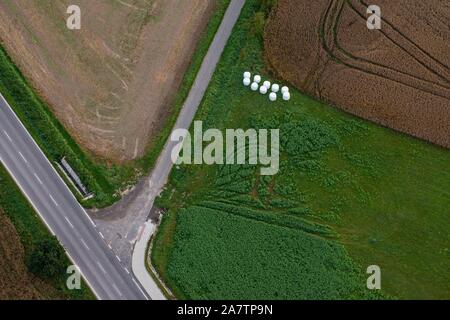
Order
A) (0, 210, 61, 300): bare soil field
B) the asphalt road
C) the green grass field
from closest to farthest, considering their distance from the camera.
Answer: (0, 210, 61, 300): bare soil field < the green grass field < the asphalt road

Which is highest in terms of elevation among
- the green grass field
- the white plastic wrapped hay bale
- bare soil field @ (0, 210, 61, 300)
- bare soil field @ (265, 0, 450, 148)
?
bare soil field @ (265, 0, 450, 148)

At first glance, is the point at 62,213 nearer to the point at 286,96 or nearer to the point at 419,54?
the point at 286,96

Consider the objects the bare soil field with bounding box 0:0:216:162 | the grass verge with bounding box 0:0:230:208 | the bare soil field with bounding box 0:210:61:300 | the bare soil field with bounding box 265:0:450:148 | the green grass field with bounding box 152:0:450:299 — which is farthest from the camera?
the bare soil field with bounding box 0:0:216:162

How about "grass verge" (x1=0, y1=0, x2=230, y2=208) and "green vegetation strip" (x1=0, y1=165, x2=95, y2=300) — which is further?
"grass verge" (x1=0, y1=0, x2=230, y2=208)

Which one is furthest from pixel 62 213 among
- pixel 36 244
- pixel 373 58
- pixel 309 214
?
pixel 373 58

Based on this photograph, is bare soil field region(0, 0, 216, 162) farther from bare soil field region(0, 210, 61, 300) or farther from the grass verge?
bare soil field region(0, 210, 61, 300)

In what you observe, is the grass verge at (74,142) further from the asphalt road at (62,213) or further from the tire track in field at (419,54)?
the tire track in field at (419,54)

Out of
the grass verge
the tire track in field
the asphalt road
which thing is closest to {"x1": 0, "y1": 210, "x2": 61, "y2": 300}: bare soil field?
the asphalt road

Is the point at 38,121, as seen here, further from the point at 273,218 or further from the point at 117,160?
the point at 273,218
